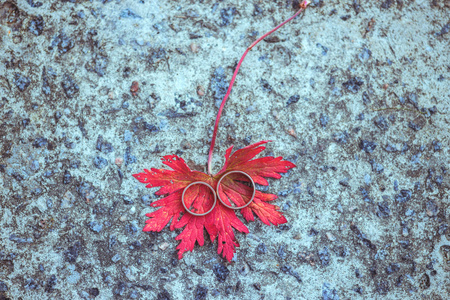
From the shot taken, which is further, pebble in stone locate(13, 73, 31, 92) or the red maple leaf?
pebble in stone locate(13, 73, 31, 92)

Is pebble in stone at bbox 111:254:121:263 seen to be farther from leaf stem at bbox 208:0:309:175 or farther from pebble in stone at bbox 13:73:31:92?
pebble in stone at bbox 13:73:31:92

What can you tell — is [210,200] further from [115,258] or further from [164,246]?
[115,258]

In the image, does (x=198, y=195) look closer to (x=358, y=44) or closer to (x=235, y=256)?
(x=235, y=256)

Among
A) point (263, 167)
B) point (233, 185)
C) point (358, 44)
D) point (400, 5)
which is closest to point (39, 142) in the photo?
point (233, 185)

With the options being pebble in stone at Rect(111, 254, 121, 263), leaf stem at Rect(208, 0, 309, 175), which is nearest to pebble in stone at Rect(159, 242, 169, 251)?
pebble in stone at Rect(111, 254, 121, 263)

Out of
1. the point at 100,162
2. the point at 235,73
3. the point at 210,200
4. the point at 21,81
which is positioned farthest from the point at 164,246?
the point at 21,81
